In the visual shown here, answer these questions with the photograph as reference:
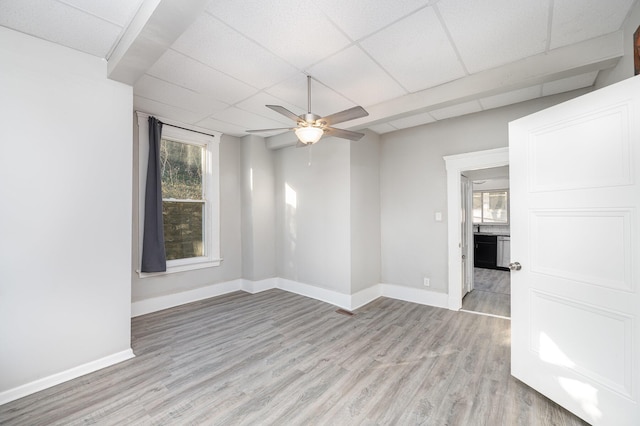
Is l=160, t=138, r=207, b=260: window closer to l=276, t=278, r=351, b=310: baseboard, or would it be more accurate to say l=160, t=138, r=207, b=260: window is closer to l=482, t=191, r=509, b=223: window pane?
l=276, t=278, r=351, b=310: baseboard

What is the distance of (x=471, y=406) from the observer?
1927mm

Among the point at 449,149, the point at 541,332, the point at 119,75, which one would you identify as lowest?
the point at 541,332

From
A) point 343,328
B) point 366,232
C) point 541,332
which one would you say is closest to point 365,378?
point 343,328

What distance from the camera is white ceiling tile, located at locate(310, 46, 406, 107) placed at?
2359 millimetres

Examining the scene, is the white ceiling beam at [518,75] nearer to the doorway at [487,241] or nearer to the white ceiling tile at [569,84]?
the white ceiling tile at [569,84]

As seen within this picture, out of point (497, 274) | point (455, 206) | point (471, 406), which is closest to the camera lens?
point (471, 406)

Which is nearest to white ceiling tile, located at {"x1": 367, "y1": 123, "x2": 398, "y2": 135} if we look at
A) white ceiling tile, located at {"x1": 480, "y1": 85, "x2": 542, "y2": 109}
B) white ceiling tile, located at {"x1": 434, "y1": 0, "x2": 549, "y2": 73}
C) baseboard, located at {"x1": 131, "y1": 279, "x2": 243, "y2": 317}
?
white ceiling tile, located at {"x1": 480, "y1": 85, "x2": 542, "y2": 109}

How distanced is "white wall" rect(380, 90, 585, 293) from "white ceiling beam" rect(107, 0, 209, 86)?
11.1 ft

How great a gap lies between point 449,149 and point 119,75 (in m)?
3.96

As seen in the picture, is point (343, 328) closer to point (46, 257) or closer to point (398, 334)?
point (398, 334)

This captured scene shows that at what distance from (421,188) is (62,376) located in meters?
4.50

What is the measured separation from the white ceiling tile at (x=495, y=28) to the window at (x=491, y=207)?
5.50 m

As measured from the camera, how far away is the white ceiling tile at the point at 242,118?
11.8 feet

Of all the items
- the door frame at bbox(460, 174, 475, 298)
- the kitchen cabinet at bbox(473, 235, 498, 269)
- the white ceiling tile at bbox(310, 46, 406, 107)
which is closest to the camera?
the white ceiling tile at bbox(310, 46, 406, 107)
